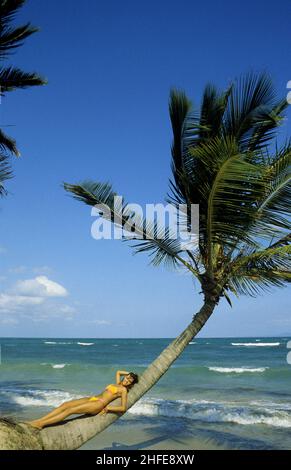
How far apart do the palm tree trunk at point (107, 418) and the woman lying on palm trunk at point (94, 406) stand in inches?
3.0

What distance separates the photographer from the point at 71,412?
19.4ft

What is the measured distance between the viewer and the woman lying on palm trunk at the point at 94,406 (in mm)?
5887

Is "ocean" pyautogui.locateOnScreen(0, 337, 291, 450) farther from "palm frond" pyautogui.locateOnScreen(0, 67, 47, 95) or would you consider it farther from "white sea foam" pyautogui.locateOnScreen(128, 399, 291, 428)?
"palm frond" pyautogui.locateOnScreen(0, 67, 47, 95)

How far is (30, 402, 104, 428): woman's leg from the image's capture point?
19.1ft

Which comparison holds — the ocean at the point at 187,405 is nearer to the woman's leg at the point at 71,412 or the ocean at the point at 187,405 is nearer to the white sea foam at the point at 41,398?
the white sea foam at the point at 41,398

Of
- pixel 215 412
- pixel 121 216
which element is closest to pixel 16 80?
pixel 121 216

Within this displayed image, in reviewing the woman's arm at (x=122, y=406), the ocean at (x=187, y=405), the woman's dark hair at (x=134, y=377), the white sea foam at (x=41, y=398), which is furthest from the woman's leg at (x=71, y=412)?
the white sea foam at (x=41, y=398)

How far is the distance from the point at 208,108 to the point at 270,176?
1835 millimetres

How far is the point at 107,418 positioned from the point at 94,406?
25 cm

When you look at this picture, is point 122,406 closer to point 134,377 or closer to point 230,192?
point 134,377

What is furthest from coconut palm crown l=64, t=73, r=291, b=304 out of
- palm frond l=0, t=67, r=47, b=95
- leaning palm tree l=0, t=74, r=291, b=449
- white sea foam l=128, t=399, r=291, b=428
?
white sea foam l=128, t=399, r=291, b=428

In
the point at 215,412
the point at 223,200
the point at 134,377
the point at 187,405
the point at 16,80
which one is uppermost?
the point at 16,80

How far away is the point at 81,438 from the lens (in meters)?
5.88
